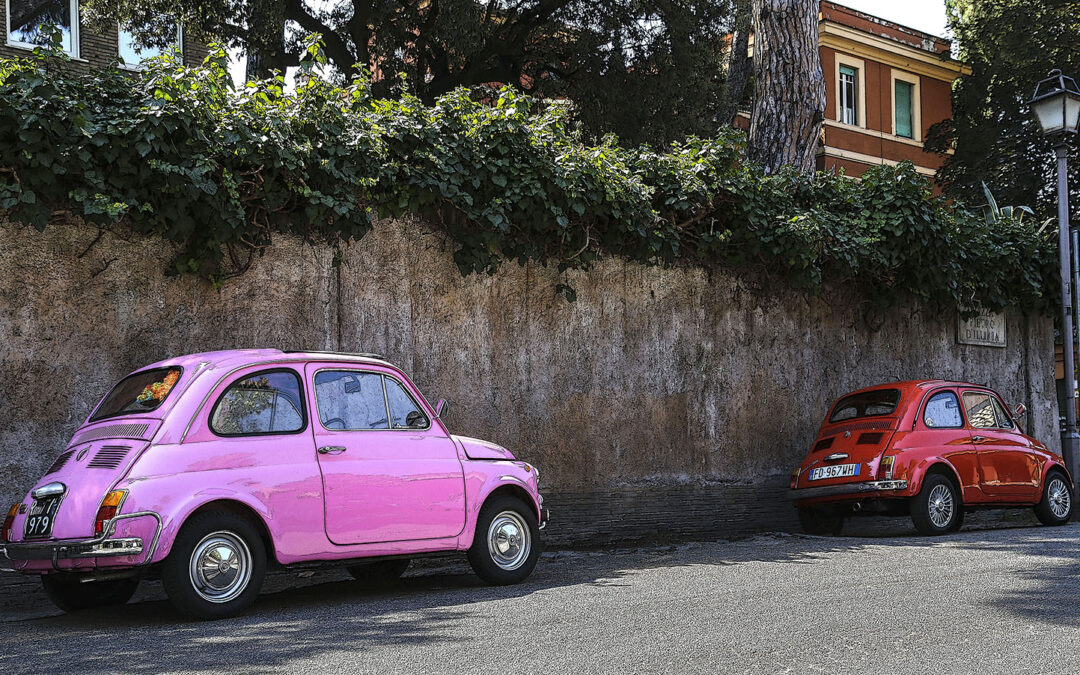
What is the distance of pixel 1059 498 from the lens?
14.0 m

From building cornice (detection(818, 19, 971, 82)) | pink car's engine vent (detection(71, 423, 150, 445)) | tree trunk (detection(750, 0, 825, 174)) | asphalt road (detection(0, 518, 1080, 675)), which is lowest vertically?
asphalt road (detection(0, 518, 1080, 675))

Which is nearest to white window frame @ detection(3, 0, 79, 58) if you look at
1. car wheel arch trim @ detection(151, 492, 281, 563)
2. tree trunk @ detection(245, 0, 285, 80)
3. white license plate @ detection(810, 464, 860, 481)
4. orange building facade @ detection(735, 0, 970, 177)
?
tree trunk @ detection(245, 0, 285, 80)

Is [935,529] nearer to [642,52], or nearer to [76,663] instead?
[76,663]

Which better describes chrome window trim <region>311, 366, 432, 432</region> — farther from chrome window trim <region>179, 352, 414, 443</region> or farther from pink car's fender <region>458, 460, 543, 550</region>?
pink car's fender <region>458, 460, 543, 550</region>

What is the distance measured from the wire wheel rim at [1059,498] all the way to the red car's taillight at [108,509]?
36.0 feet

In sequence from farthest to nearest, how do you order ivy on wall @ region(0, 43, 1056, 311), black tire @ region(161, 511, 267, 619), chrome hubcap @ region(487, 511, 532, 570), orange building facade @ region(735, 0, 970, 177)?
orange building facade @ region(735, 0, 970, 177) < ivy on wall @ region(0, 43, 1056, 311) < chrome hubcap @ region(487, 511, 532, 570) < black tire @ region(161, 511, 267, 619)

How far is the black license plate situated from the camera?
691 centimetres

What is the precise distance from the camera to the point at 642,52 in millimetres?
21984

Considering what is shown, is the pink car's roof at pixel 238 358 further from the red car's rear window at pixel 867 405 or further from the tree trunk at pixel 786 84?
the tree trunk at pixel 786 84

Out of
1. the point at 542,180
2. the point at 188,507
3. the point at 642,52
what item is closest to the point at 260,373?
the point at 188,507

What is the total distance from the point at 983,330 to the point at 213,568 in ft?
43.7

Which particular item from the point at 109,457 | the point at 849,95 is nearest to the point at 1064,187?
the point at 109,457

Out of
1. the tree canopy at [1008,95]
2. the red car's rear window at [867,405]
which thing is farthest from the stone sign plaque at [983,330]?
the tree canopy at [1008,95]

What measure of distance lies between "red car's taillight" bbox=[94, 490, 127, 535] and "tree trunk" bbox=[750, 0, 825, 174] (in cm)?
1075
